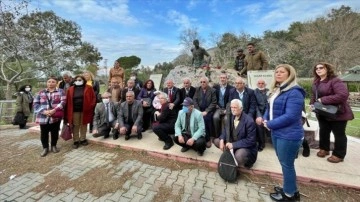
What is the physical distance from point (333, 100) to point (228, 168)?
80.3 inches

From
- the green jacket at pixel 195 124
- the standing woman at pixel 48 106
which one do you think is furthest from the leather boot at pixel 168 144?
the standing woman at pixel 48 106

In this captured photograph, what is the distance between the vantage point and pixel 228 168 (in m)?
3.50

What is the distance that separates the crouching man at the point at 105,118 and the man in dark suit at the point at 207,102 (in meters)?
2.11

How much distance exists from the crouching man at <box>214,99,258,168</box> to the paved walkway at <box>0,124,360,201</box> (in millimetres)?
314

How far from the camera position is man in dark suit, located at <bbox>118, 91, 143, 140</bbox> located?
5277 millimetres

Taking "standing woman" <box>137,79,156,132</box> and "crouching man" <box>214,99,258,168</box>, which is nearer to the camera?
"crouching man" <box>214,99,258,168</box>

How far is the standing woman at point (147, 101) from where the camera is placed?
5.95m

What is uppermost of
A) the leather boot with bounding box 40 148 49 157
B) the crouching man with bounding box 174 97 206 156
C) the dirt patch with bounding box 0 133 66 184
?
the crouching man with bounding box 174 97 206 156

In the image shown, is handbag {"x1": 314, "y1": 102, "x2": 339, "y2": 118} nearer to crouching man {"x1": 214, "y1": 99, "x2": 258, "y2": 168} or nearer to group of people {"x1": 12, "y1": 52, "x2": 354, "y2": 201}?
A: group of people {"x1": 12, "y1": 52, "x2": 354, "y2": 201}

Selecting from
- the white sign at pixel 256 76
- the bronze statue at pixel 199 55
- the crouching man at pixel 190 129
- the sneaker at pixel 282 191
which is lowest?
the sneaker at pixel 282 191

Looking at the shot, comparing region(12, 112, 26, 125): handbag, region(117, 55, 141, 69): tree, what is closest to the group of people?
region(12, 112, 26, 125): handbag

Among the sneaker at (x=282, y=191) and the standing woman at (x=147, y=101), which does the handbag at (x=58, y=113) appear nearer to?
the standing woman at (x=147, y=101)

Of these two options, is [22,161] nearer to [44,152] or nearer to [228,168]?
[44,152]

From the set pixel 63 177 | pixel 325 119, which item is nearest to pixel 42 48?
pixel 63 177
